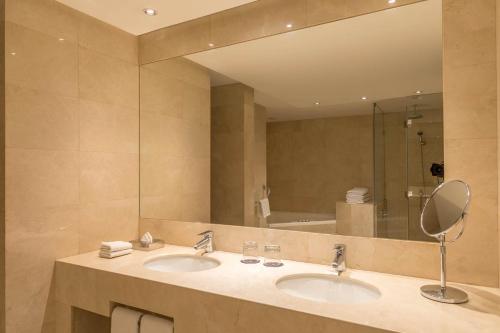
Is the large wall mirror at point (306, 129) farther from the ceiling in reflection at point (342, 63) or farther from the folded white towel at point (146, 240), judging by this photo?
the folded white towel at point (146, 240)

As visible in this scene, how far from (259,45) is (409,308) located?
5.14 feet

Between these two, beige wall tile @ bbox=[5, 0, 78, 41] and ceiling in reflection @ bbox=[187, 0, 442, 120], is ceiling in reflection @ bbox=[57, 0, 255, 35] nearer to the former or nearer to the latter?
beige wall tile @ bbox=[5, 0, 78, 41]

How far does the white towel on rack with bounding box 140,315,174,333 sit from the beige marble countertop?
206 mm

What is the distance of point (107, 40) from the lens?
2.17 metres

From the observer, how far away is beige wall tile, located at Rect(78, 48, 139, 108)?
2.01 m

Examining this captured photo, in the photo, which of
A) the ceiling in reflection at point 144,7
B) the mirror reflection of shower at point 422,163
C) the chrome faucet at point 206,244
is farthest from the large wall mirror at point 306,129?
the ceiling in reflection at point 144,7

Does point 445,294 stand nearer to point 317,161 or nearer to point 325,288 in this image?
point 325,288

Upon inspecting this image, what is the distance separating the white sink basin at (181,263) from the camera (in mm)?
1955

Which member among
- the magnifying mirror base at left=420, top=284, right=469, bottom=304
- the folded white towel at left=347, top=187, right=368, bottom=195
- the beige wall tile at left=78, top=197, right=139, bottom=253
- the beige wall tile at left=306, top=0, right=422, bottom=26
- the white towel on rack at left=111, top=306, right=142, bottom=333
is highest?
the beige wall tile at left=306, top=0, right=422, bottom=26

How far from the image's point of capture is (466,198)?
1.27 m

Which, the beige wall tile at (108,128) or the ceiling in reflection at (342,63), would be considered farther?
the beige wall tile at (108,128)

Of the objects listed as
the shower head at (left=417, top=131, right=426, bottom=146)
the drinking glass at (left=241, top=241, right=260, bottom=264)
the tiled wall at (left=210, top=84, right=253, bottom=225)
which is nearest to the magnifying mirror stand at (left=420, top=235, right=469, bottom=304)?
the shower head at (left=417, top=131, right=426, bottom=146)

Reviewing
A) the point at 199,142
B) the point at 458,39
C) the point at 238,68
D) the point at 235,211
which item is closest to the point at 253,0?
the point at 238,68

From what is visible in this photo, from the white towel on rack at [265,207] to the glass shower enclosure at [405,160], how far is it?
0.61 meters
